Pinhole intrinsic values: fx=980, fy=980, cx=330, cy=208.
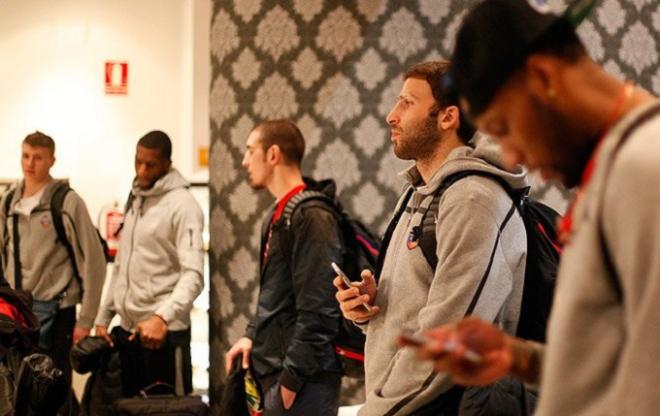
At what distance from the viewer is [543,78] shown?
1.17 metres

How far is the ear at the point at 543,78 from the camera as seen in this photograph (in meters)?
1.16

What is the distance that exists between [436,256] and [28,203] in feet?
10.3

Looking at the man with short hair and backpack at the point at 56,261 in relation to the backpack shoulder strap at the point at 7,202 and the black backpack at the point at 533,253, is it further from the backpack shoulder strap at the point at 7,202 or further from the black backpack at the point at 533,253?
the black backpack at the point at 533,253

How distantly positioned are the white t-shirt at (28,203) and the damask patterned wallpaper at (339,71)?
1143mm

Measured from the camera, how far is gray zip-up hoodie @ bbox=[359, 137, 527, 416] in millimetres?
2129

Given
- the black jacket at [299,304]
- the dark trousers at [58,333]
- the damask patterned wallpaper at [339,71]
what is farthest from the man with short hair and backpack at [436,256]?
the dark trousers at [58,333]

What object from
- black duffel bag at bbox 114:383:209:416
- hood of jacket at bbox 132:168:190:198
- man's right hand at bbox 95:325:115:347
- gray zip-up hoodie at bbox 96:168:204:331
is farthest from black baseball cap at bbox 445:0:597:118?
man's right hand at bbox 95:325:115:347

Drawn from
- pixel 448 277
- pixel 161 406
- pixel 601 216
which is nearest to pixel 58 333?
pixel 161 406

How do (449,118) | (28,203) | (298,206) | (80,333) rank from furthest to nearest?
1. (28,203)
2. (80,333)
3. (298,206)
4. (449,118)

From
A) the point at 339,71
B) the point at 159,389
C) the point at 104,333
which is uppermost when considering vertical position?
the point at 339,71

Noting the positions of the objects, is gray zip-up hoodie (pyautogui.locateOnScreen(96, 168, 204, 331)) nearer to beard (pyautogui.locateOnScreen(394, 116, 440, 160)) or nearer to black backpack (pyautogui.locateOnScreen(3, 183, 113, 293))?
black backpack (pyautogui.locateOnScreen(3, 183, 113, 293))

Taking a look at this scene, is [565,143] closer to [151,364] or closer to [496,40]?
[496,40]

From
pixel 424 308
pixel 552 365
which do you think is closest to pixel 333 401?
pixel 424 308

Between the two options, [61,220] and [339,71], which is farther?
[61,220]
